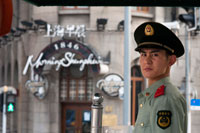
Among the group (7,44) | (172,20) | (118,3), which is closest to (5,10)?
(118,3)

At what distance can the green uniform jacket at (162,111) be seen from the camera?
305cm

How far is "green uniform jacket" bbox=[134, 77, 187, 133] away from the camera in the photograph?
10.0ft

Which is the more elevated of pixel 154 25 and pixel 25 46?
pixel 25 46

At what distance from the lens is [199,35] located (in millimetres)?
19641

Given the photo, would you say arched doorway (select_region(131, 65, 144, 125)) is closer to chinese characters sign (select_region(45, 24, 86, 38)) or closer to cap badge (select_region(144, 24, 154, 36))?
chinese characters sign (select_region(45, 24, 86, 38))

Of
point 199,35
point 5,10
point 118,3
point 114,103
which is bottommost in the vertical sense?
point 114,103

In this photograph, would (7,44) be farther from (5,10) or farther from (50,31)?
(5,10)

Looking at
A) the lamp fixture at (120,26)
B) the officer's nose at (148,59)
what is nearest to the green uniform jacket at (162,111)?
the officer's nose at (148,59)

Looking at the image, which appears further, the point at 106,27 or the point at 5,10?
the point at 106,27

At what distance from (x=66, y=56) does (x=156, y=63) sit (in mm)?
16262

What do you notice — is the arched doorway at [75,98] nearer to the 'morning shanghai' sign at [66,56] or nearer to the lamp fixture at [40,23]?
the 'morning shanghai' sign at [66,56]

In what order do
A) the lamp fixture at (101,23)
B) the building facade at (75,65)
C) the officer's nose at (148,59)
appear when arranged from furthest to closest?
1. the building facade at (75,65)
2. the lamp fixture at (101,23)
3. the officer's nose at (148,59)

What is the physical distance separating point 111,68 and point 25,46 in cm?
433

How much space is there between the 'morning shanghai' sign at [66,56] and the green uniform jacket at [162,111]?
621 inches
